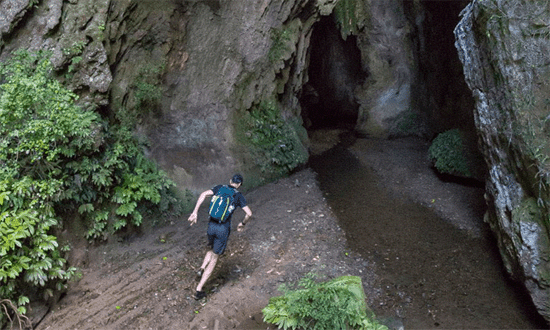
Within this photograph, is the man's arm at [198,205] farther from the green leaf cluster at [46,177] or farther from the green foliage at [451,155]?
the green foliage at [451,155]

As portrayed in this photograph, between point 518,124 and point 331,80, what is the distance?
12997 millimetres

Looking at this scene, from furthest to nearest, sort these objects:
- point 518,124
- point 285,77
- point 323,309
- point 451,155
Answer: point 285,77, point 451,155, point 518,124, point 323,309

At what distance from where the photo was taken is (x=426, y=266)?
7.84 meters

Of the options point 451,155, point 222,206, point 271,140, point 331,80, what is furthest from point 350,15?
point 222,206

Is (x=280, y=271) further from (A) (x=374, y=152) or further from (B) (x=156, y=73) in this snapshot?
(A) (x=374, y=152)

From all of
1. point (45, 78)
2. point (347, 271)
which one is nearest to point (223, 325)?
point (347, 271)

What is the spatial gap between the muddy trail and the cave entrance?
8034 millimetres

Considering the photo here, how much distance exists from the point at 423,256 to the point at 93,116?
6611 millimetres

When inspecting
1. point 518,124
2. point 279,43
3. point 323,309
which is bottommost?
point 323,309

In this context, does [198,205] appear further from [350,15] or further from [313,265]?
[350,15]

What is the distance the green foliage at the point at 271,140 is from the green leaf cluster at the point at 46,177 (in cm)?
390

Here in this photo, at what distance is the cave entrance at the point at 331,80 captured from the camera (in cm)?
1803

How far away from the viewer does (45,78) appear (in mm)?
6828

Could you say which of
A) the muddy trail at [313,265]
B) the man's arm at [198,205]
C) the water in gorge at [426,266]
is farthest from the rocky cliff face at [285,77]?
the man's arm at [198,205]
